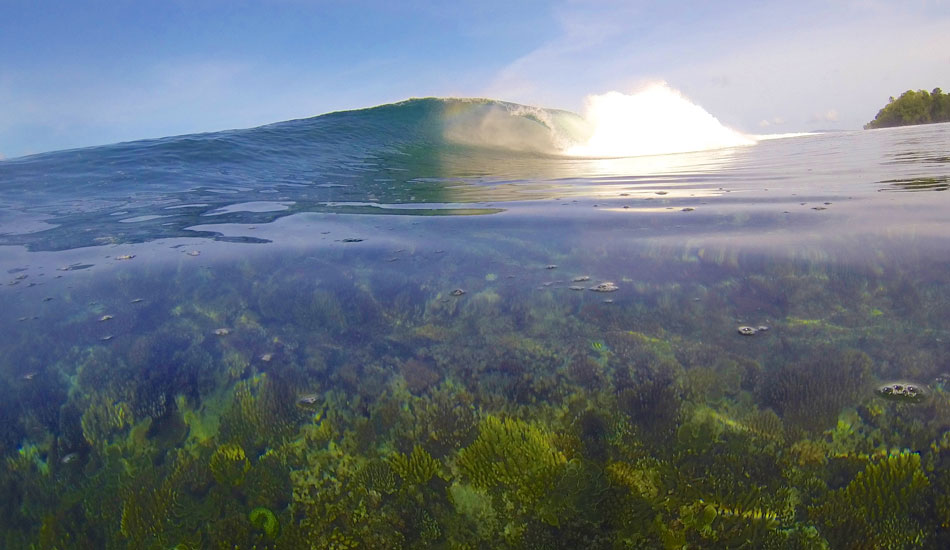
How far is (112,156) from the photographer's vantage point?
29.0 ft

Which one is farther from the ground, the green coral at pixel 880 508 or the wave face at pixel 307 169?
the wave face at pixel 307 169

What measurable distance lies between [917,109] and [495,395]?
190 feet

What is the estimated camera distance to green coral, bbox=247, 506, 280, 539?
1143 millimetres

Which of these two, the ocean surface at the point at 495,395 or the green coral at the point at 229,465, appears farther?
the green coral at the point at 229,465

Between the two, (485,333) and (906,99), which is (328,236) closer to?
(485,333)

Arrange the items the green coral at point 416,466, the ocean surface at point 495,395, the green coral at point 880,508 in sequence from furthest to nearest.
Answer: the green coral at point 416,466 < the ocean surface at point 495,395 < the green coral at point 880,508

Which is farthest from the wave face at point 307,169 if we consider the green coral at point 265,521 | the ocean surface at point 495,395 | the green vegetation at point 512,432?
the green coral at point 265,521

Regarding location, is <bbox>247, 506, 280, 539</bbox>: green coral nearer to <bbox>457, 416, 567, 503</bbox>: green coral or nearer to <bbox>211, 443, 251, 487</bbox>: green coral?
<bbox>211, 443, 251, 487</bbox>: green coral

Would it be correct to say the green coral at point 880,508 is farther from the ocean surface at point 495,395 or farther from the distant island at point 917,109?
the distant island at point 917,109

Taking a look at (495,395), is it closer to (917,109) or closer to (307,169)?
(307,169)

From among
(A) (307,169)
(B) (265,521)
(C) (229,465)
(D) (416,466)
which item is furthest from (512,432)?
(A) (307,169)

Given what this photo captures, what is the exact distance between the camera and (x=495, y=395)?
1.34m

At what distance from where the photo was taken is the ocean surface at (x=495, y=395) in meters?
1.10

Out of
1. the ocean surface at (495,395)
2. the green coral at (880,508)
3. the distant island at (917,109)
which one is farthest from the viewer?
the distant island at (917,109)
